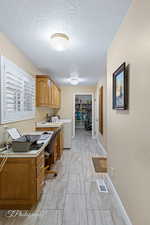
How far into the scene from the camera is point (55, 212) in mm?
1952

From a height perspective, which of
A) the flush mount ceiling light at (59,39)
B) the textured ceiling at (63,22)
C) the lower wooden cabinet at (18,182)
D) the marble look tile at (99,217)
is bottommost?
the marble look tile at (99,217)

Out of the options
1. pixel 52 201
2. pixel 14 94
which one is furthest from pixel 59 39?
pixel 52 201

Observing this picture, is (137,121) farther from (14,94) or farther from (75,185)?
(14,94)

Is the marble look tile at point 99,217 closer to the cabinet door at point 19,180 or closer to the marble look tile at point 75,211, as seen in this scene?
the marble look tile at point 75,211

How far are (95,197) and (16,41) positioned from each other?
287cm

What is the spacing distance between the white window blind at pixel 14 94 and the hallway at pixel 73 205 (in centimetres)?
136

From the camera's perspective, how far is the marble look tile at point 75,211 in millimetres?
1783

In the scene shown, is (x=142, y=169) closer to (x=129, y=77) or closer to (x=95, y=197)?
(x=129, y=77)

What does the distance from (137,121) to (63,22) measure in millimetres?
1569

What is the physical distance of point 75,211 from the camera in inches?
77.3

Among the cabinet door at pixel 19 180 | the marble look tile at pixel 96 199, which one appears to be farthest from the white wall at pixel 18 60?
the marble look tile at pixel 96 199

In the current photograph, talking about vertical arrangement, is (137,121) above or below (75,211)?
above

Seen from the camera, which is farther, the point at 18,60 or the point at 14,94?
the point at 18,60

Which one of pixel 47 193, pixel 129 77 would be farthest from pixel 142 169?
pixel 47 193
